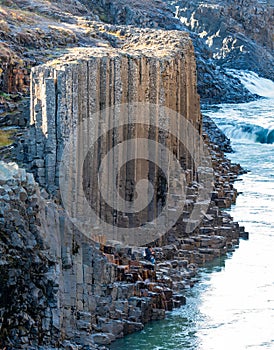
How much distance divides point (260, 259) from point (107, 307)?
10200mm

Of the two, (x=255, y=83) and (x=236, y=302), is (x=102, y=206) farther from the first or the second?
(x=255, y=83)

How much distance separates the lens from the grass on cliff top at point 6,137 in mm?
28766

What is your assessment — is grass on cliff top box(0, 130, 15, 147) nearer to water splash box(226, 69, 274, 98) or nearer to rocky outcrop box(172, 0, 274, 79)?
water splash box(226, 69, 274, 98)

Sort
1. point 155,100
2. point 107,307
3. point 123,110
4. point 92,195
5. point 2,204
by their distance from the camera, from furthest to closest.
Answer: point 155,100 < point 123,110 < point 92,195 < point 107,307 < point 2,204

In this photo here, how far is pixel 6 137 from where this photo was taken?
96.5 feet

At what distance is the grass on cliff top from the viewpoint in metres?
28.8

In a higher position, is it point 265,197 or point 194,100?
point 194,100

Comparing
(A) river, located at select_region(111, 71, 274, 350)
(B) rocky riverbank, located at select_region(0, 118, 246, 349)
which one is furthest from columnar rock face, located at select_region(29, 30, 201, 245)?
(A) river, located at select_region(111, 71, 274, 350)

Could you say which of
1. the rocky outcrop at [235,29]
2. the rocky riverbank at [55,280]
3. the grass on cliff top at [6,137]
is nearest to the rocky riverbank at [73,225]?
the rocky riverbank at [55,280]

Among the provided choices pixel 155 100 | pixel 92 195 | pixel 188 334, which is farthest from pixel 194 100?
pixel 188 334

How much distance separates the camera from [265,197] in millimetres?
46562

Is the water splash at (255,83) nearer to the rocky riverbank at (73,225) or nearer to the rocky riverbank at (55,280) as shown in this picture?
the rocky riverbank at (73,225)

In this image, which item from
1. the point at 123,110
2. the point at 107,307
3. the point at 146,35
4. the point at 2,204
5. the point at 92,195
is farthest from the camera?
the point at 146,35

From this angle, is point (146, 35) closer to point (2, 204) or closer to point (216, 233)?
point (216, 233)
